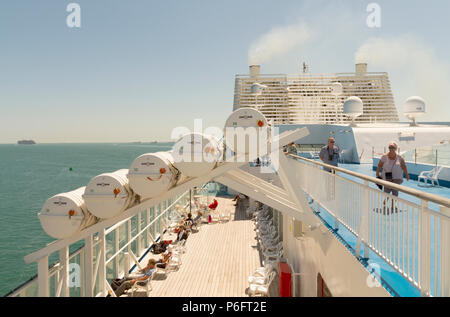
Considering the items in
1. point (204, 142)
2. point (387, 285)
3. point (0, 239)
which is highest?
point (204, 142)

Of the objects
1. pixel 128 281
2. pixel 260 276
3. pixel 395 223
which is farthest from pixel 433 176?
pixel 128 281

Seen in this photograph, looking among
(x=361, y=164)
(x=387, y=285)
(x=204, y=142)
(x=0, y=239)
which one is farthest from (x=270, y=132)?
(x=0, y=239)

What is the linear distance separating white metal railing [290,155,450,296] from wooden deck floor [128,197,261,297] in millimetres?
4079

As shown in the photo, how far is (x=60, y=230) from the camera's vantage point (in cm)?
394

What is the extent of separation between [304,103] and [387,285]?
4281cm

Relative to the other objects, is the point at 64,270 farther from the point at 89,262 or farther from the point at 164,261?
the point at 164,261

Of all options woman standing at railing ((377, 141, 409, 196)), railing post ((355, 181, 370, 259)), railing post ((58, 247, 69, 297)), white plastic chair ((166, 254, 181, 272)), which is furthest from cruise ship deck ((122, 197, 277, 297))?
railing post ((355, 181, 370, 259))

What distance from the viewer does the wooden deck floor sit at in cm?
855

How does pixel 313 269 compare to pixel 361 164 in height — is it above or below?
below

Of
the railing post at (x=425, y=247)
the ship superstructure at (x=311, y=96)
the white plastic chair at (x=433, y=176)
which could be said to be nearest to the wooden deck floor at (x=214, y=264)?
the white plastic chair at (x=433, y=176)

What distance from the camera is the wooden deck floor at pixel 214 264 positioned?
8547 mm

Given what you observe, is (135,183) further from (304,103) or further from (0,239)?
(304,103)

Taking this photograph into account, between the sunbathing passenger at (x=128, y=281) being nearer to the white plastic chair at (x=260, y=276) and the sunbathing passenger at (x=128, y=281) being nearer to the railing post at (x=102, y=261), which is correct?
the railing post at (x=102, y=261)

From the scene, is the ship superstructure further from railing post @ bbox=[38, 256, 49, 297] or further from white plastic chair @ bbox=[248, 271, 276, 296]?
railing post @ bbox=[38, 256, 49, 297]
